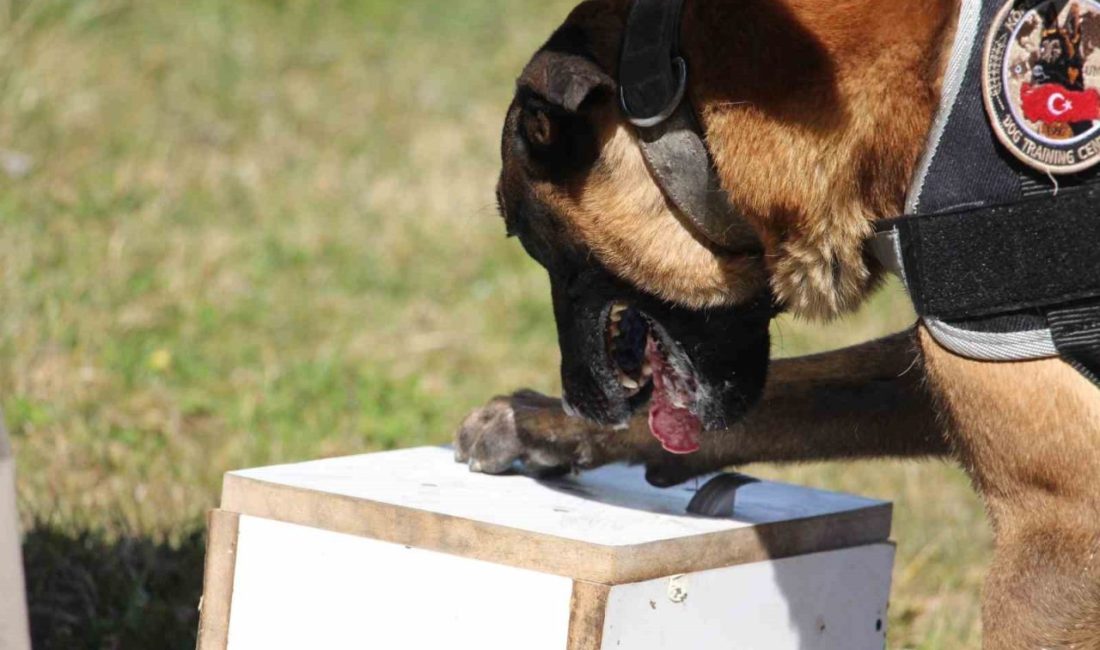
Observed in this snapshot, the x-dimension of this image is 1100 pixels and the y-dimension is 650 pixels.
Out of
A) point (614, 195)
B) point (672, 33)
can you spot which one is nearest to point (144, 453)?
point (614, 195)

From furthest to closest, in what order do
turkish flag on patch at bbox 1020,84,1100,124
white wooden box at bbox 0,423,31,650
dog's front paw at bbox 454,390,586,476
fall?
1. dog's front paw at bbox 454,390,586,476
2. white wooden box at bbox 0,423,31,650
3. turkish flag on patch at bbox 1020,84,1100,124

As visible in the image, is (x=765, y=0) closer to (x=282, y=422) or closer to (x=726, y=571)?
(x=726, y=571)

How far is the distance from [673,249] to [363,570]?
2.25ft

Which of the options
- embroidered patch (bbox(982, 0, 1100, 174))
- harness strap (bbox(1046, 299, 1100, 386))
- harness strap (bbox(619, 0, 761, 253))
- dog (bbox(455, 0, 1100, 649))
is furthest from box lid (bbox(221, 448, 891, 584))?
embroidered patch (bbox(982, 0, 1100, 174))

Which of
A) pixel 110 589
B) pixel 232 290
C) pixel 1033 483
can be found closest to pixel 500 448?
pixel 110 589

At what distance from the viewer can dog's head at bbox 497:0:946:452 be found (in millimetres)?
2092

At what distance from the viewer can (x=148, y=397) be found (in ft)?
12.5

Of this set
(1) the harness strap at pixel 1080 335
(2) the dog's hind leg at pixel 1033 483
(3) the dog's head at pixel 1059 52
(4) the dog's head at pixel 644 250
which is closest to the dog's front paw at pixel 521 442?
(4) the dog's head at pixel 644 250

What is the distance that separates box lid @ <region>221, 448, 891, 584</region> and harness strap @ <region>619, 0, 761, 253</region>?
487mm

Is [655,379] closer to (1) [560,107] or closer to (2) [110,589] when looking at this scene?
(1) [560,107]

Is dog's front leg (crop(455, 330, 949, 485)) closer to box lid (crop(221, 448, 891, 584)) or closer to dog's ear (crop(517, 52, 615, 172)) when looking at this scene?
box lid (crop(221, 448, 891, 584))

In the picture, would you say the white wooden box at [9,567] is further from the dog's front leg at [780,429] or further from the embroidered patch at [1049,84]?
the embroidered patch at [1049,84]

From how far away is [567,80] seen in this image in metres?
2.11

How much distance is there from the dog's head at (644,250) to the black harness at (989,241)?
11 centimetres
